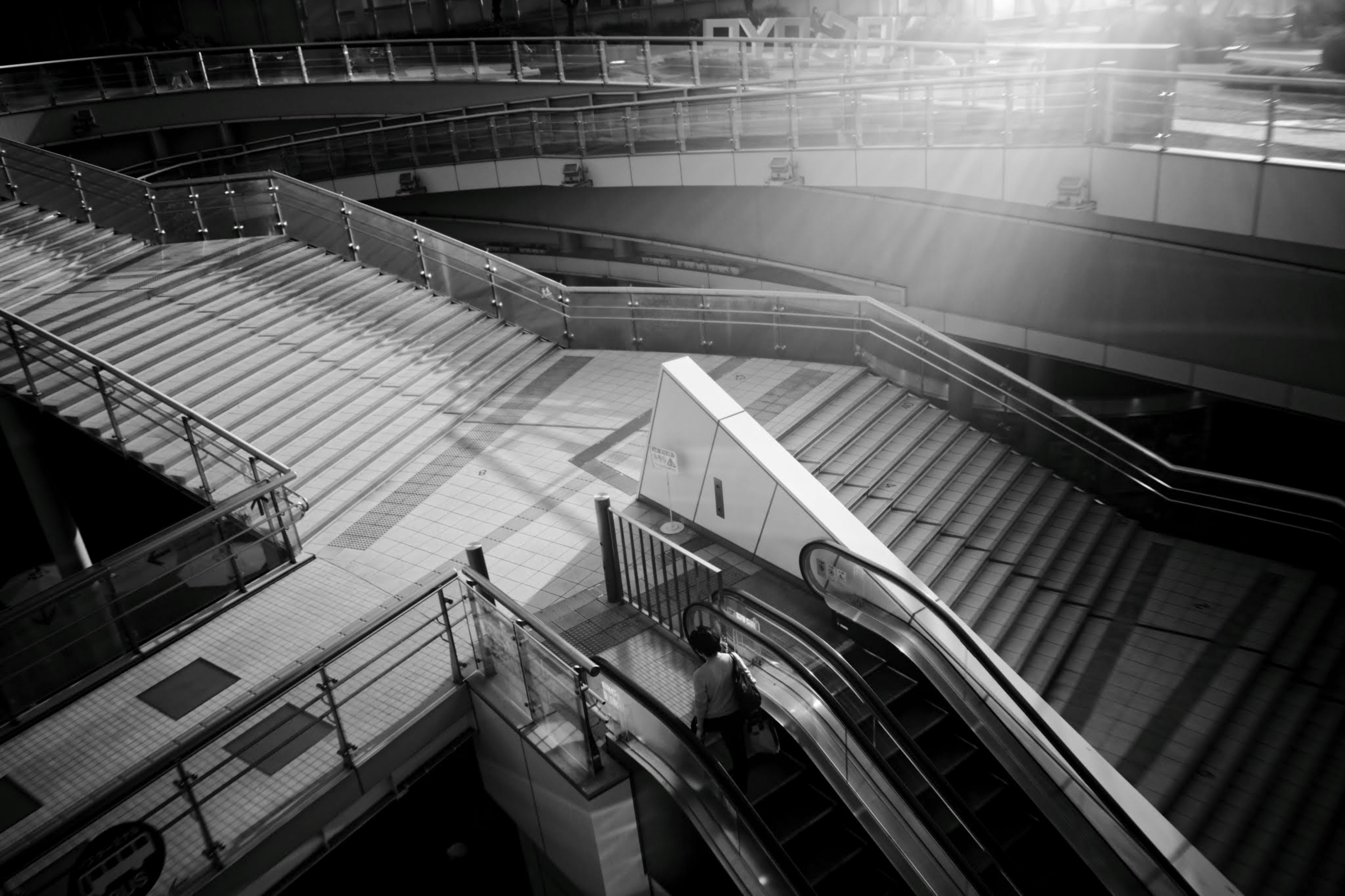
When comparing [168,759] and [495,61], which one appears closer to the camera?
[168,759]

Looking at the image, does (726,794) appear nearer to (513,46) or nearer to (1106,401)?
(1106,401)

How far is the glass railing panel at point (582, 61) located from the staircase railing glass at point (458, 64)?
19 mm

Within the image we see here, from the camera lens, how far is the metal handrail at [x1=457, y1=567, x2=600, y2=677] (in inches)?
233

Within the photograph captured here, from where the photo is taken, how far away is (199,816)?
5570 millimetres

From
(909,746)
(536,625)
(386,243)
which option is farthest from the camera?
(386,243)

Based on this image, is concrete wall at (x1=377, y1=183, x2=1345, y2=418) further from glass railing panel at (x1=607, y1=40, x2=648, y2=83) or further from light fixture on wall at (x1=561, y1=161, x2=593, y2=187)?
glass railing panel at (x1=607, y1=40, x2=648, y2=83)

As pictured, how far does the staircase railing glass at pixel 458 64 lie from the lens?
17.0m

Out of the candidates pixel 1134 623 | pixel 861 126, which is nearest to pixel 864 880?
pixel 1134 623

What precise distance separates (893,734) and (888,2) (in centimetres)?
2302

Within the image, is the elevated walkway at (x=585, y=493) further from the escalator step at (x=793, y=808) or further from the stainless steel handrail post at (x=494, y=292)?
the escalator step at (x=793, y=808)

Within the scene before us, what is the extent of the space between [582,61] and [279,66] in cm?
710

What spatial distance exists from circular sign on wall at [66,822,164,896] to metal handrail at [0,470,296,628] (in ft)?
6.00

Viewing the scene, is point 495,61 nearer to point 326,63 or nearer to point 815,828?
point 326,63

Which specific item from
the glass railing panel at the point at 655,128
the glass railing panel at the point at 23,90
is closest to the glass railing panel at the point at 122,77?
the glass railing panel at the point at 23,90
